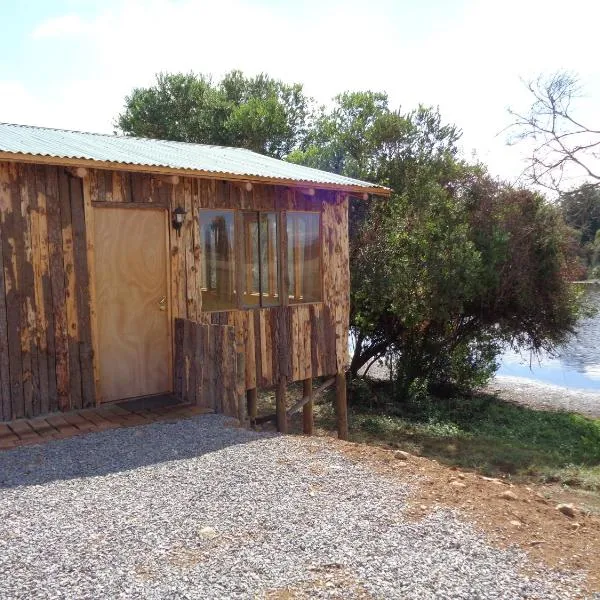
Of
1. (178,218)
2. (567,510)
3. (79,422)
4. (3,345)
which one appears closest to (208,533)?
(567,510)

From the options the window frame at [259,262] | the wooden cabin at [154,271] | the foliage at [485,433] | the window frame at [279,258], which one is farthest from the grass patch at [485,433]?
the window frame at [259,262]

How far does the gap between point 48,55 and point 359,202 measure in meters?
6.98

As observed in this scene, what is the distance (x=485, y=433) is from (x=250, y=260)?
7.23 m

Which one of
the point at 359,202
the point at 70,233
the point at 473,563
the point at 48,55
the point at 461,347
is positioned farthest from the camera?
the point at 461,347

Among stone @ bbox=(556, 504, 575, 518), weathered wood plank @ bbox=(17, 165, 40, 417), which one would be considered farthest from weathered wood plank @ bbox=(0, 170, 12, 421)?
stone @ bbox=(556, 504, 575, 518)

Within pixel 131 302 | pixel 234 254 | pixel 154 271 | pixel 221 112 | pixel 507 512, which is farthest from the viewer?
pixel 221 112

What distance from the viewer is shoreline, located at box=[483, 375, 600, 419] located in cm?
1511

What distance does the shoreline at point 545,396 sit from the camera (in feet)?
49.6

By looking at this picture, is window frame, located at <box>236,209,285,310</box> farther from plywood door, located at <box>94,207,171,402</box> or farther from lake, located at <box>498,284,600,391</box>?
lake, located at <box>498,284,600,391</box>

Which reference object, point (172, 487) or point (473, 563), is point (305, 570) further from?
point (172, 487)

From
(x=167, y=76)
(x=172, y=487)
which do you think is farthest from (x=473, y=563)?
(x=167, y=76)

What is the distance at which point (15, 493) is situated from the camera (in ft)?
13.4

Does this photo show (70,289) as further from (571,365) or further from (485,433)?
(571,365)

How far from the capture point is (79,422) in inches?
226
